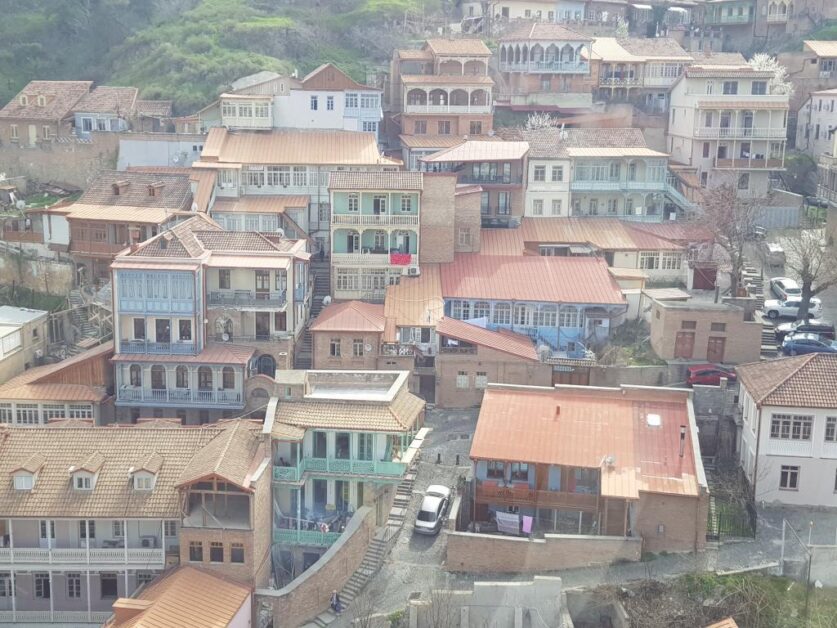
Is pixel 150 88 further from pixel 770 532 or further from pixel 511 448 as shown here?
pixel 770 532

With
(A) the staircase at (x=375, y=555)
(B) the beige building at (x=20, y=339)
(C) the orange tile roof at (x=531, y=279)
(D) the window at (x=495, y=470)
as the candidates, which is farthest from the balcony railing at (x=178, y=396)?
(D) the window at (x=495, y=470)

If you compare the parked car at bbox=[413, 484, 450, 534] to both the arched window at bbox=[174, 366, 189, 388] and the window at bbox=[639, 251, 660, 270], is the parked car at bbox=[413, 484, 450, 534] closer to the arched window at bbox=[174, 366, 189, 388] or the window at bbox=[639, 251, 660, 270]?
the arched window at bbox=[174, 366, 189, 388]

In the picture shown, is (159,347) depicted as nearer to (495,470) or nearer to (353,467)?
(353,467)

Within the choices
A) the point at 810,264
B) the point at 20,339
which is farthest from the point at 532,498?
the point at 20,339

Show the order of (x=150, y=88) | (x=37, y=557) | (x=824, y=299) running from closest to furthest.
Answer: (x=37, y=557), (x=824, y=299), (x=150, y=88)

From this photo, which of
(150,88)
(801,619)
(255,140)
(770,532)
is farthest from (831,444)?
(150,88)

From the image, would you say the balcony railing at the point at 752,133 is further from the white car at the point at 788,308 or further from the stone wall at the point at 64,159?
the stone wall at the point at 64,159
